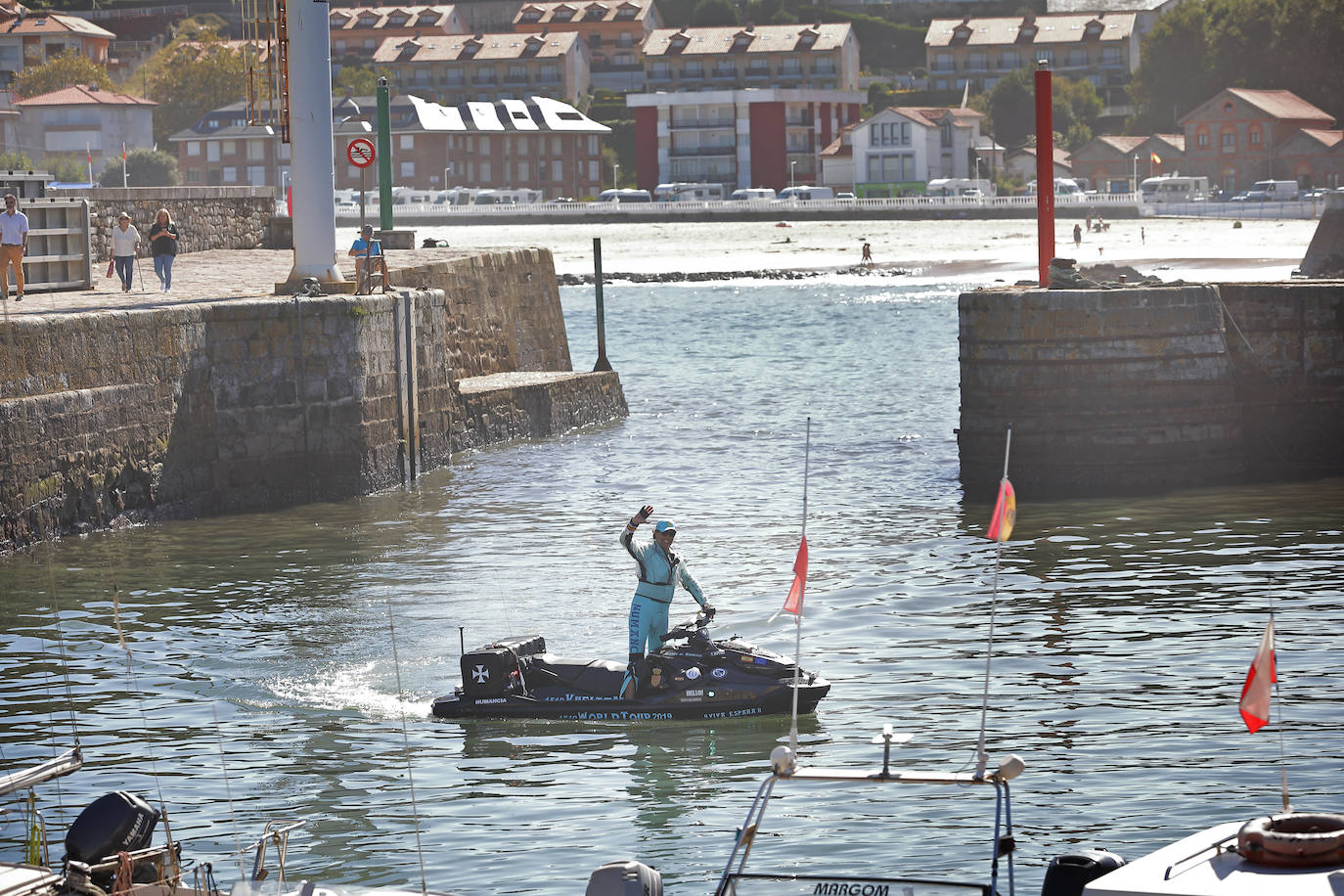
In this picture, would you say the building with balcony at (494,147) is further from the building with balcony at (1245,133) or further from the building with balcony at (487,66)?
the building with balcony at (1245,133)

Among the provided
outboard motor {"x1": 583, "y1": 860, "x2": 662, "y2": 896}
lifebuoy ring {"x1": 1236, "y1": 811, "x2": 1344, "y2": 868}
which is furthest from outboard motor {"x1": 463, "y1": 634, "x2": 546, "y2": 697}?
lifebuoy ring {"x1": 1236, "y1": 811, "x2": 1344, "y2": 868}

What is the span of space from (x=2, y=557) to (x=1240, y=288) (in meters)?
16.3

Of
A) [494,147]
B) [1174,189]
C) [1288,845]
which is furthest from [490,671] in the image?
[494,147]

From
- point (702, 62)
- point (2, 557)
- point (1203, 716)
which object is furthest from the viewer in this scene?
point (702, 62)

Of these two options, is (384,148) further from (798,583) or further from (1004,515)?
(1004,515)

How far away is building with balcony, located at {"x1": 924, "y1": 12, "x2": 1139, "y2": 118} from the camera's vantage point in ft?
465

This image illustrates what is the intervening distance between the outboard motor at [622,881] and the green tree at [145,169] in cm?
11203

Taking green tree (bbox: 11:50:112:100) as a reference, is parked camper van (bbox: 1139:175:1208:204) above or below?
below

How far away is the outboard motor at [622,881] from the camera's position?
812 centimetres

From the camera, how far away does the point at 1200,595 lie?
1853cm

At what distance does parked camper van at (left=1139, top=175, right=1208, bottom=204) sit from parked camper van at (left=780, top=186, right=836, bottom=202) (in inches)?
736

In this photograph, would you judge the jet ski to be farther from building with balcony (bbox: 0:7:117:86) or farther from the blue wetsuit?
building with balcony (bbox: 0:7:117:86)

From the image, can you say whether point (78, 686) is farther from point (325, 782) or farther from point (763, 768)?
point (763, 768)

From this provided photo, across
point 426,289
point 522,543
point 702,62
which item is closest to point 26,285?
point 426,289
